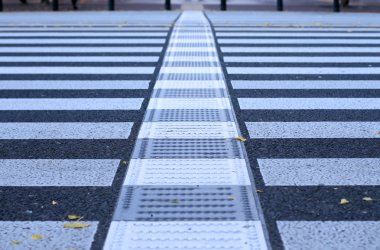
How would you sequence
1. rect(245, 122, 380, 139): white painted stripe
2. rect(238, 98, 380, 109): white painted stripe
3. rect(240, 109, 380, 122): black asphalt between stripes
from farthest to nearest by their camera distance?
1. rect(238, 98, 380, 109): white painted stripe
2. rect(240, 109, 380, 122): black asphalt between stripes
3. rect(245, 122, 380, 139): white painted stripe

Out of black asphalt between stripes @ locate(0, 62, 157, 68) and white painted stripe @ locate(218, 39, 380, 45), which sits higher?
white painted stripe @ locate(218, 39, 380, 45)

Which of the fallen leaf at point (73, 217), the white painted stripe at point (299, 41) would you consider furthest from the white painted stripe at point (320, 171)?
the white painted stripe at point (299, 41)

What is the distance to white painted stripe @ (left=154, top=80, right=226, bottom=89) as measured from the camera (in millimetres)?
7508

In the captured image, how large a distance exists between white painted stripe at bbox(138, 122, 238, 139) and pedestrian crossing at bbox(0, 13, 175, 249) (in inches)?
5.6

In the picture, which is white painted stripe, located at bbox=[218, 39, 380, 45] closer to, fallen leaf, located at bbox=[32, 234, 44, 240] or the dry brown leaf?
the dry brown leaf

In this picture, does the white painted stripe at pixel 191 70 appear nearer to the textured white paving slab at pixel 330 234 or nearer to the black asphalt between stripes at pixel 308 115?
the black asphalt between stripes at pixel 308 115

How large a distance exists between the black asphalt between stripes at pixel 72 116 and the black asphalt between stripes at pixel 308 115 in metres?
1.06

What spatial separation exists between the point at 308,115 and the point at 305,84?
157 centimetres

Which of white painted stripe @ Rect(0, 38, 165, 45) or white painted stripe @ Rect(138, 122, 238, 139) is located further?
white painted stripe @ Rect(0, 38, 165, 45)

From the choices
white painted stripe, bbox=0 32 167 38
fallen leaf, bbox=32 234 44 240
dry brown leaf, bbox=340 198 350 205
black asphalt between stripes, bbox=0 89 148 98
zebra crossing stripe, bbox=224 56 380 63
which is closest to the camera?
fallen leaf, bbox=32 234 44 240

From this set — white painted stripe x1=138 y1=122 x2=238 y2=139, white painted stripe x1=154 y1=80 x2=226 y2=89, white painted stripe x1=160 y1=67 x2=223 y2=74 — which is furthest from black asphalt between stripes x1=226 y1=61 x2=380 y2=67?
white painted stripe x1=138 y1=122 x2=238 y2=139

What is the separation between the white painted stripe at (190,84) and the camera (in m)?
Answer: 7.51

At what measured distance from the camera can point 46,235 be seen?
11.8 feet

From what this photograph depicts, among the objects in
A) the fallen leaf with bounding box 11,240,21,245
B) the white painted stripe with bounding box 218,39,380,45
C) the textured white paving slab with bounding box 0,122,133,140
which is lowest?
the fallen leaf with bounding box 11,240,21,245
